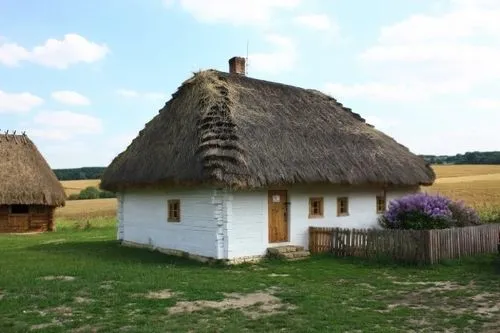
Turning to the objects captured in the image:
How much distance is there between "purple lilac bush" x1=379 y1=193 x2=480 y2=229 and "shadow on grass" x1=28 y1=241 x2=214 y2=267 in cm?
648

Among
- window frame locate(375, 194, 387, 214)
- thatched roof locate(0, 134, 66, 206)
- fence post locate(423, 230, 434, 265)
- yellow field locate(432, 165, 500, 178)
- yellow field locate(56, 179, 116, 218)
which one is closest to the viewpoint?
fence post locate(423, 230, 434, 265)

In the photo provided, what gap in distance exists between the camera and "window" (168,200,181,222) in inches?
722

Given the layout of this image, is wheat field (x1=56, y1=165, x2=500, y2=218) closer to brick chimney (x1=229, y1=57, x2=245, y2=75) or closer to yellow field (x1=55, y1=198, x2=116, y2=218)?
yellow field (x1=55, y1=198, x2=116, y2=218)

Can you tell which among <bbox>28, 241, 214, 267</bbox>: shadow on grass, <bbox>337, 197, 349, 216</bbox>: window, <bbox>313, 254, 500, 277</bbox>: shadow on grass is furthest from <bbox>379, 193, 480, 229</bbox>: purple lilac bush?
<bbox>28, 241, 214, 267</bbox>: shadow on grass

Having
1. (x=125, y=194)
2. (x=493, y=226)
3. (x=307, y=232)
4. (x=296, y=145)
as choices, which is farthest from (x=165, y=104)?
(x=493, y=226)

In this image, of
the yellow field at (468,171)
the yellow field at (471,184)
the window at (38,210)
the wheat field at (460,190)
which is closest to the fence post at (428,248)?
the yellow field at (471,184)

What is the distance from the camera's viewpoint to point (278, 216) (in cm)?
1767

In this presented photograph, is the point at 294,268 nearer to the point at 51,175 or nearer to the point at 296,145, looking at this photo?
→ the point at 296,145

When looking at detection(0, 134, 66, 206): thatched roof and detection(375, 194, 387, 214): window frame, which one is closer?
detection(375, 194, 387, 214): window frame

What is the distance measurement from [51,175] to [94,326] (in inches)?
1057

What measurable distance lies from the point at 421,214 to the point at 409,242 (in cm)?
198

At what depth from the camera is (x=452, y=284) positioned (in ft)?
40.4

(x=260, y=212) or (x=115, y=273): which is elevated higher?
(x=260, y=212)

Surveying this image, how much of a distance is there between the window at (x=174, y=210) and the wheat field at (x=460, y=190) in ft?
69.9
